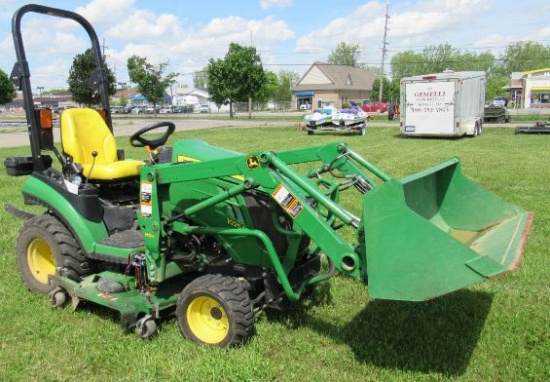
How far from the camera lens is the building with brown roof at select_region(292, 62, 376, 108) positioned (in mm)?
Answer: 72750

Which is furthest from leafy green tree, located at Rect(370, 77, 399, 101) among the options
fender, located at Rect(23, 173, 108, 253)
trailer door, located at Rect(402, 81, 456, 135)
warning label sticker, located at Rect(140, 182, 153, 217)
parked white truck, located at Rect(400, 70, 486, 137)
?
warning label sticker, located at Rect(140, 182, 153, 217)

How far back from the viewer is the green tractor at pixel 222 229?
2.91 m

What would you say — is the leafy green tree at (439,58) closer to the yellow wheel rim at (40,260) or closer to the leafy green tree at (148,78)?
the leafy green tree at (148,78)

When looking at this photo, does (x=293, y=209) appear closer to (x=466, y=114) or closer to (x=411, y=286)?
(x=411, y=286)

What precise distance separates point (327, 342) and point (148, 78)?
49183 mm

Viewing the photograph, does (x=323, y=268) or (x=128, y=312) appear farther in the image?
(x=323, y=268)

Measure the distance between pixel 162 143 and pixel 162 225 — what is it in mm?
1295

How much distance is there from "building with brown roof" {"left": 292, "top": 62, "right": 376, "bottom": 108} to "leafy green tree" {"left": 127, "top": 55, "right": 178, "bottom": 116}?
25508 millimetres

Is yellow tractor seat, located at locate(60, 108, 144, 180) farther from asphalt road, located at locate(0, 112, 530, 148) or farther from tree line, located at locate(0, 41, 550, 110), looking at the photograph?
asphalt road, located at locate(0, 112, 530, 148)

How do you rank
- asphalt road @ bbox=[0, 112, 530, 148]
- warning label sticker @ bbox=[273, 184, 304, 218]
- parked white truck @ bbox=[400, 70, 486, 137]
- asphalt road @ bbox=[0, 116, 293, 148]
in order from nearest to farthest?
warning label sticker @ bbox=[273, 184, 304, 218] → parked white truck @ bbox=[400, 70, 486, 137] → asphalt road @ bbox=[0, 116, 293, 148] → asphalt road @ bbox=[0, 112, 530, 148]

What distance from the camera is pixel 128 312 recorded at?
3771 millimetres

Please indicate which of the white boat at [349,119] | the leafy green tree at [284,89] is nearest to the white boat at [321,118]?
the white boat at [349,119]

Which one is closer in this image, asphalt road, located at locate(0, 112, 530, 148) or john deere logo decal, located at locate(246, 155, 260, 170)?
john deere logo decal, located at locate(246, 155, 260, 170)

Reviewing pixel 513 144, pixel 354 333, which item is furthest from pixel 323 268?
pixel 513 144
